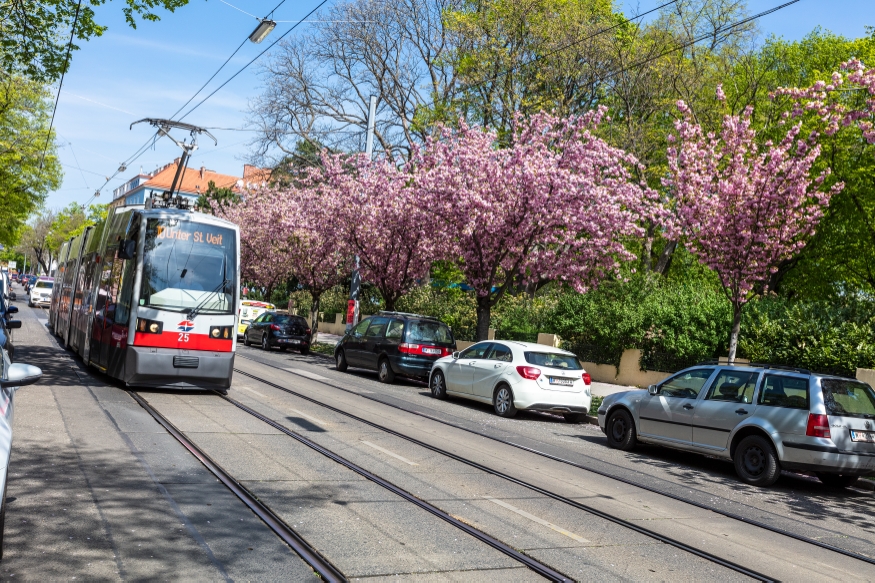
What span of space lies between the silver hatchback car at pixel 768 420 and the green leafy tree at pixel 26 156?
3339 cm

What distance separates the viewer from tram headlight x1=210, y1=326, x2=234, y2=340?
14.4 metres

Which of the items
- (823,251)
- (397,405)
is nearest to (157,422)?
(397,405)

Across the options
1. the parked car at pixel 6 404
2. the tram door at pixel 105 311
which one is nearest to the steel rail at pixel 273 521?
the parked car at pixel 6 404

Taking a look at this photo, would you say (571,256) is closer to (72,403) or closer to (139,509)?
(72,403)

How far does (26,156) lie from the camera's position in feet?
139

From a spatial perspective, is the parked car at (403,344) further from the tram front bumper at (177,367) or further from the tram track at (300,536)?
the tram track at (300,536)

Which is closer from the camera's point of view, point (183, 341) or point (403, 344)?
point (183, 341)

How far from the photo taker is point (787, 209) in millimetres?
16375

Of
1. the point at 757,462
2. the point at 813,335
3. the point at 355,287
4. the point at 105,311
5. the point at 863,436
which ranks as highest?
the point at 355,287

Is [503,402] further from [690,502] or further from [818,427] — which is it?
[690,502]

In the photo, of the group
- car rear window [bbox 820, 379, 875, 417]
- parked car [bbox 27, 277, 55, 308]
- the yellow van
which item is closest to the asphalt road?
car rear window [bbox 820, 379, 875, 417]

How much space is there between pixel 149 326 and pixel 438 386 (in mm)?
7154

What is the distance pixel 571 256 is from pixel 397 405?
30.8 feet

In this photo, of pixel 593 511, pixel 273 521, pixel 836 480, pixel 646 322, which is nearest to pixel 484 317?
pixel 646 322
